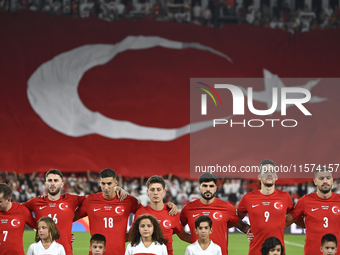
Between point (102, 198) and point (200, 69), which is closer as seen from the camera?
point (102, 198)

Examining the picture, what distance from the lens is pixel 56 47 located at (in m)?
18.9

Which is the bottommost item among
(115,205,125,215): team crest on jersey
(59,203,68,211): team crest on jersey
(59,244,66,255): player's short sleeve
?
(59,244,66,255): player's short sleeve

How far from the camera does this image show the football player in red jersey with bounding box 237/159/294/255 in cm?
619

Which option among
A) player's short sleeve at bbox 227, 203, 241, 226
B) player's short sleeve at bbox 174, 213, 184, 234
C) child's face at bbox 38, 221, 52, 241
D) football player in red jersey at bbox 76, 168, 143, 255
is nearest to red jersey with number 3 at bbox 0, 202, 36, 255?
child's face at bbox 38, 221, 52, 241

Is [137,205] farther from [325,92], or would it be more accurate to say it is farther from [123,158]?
[325,92]

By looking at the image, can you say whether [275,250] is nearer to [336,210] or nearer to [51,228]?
[336,210]

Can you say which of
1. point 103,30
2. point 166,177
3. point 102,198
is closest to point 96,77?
point 103,30

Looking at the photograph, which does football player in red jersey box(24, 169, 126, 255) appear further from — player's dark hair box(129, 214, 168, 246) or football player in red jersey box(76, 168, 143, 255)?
player's dark hair box(129, 214, 168, 246)

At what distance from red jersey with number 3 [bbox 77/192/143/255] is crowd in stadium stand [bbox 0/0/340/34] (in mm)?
14619

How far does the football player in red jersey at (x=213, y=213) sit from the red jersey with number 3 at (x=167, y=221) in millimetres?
200

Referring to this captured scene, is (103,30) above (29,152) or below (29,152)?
above

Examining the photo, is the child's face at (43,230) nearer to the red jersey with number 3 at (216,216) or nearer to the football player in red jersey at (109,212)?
the football player in red jersey at (109,212)

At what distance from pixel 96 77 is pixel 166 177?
209 inches

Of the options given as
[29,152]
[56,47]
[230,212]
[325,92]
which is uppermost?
[56,47]
